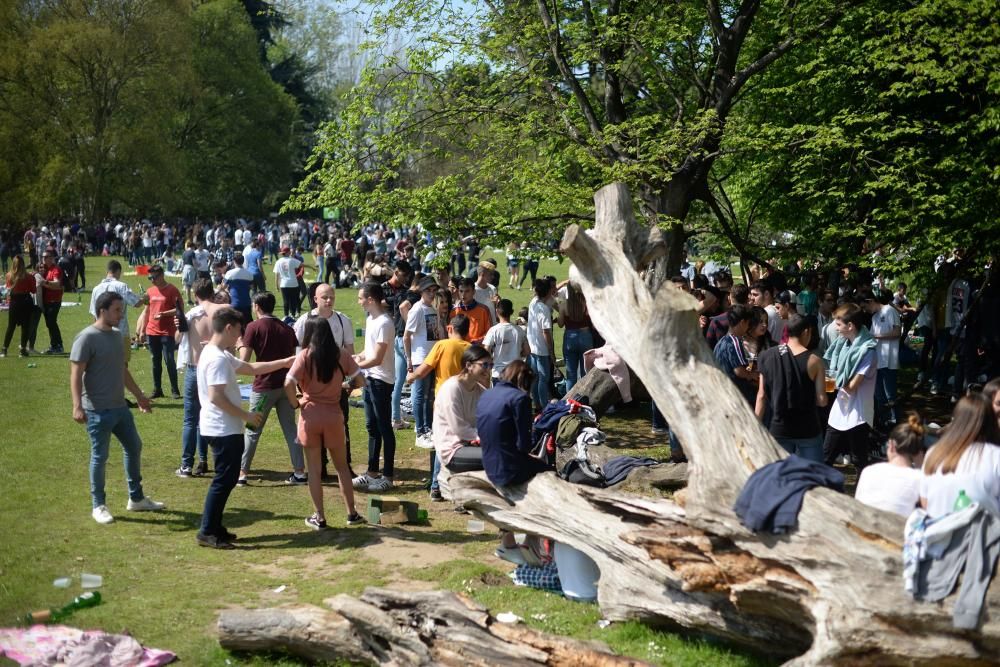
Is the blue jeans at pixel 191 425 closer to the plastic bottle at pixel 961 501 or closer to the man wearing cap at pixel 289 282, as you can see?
the plastic bottle at pixel 961 501

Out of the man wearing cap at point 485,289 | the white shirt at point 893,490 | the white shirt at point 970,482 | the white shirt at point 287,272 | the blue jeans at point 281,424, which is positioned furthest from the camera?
the white shirt at point 287,272

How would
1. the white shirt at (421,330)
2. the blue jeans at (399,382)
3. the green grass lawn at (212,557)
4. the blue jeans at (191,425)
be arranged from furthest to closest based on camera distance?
the blue jeans at (399,382)
the white shirt at (421,330)
the blue jeans at (191,425)
the green grass lawn at (212,557)

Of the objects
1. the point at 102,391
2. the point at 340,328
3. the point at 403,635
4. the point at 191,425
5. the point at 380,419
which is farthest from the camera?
the point at 340,328

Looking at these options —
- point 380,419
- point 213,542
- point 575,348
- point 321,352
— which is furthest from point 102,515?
point 575,348

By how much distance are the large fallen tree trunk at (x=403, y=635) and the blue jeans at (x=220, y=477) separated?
1.71 metres

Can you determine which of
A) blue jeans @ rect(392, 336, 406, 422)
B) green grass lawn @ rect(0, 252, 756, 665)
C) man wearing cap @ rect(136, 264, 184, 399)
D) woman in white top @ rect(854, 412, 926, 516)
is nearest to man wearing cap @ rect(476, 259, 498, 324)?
blue jeans @ rect(392, 336, 406, 422)

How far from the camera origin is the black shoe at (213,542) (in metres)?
8.24

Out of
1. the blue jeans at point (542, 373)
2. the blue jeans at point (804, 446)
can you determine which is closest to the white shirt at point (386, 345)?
the blue jeans at point (542, 373)

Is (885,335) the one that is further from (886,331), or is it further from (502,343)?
(502,343)

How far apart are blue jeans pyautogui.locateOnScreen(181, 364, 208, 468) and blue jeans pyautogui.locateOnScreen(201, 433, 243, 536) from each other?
2.11m

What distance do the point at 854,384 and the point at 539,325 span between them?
484 cm

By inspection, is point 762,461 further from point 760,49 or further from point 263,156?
point 263,156

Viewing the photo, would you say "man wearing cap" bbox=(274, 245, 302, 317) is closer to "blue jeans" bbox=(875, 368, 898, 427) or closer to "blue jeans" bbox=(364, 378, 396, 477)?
"blue jeans" bbox=(364, 378, 396, 477)

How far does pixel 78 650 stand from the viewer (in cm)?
608
